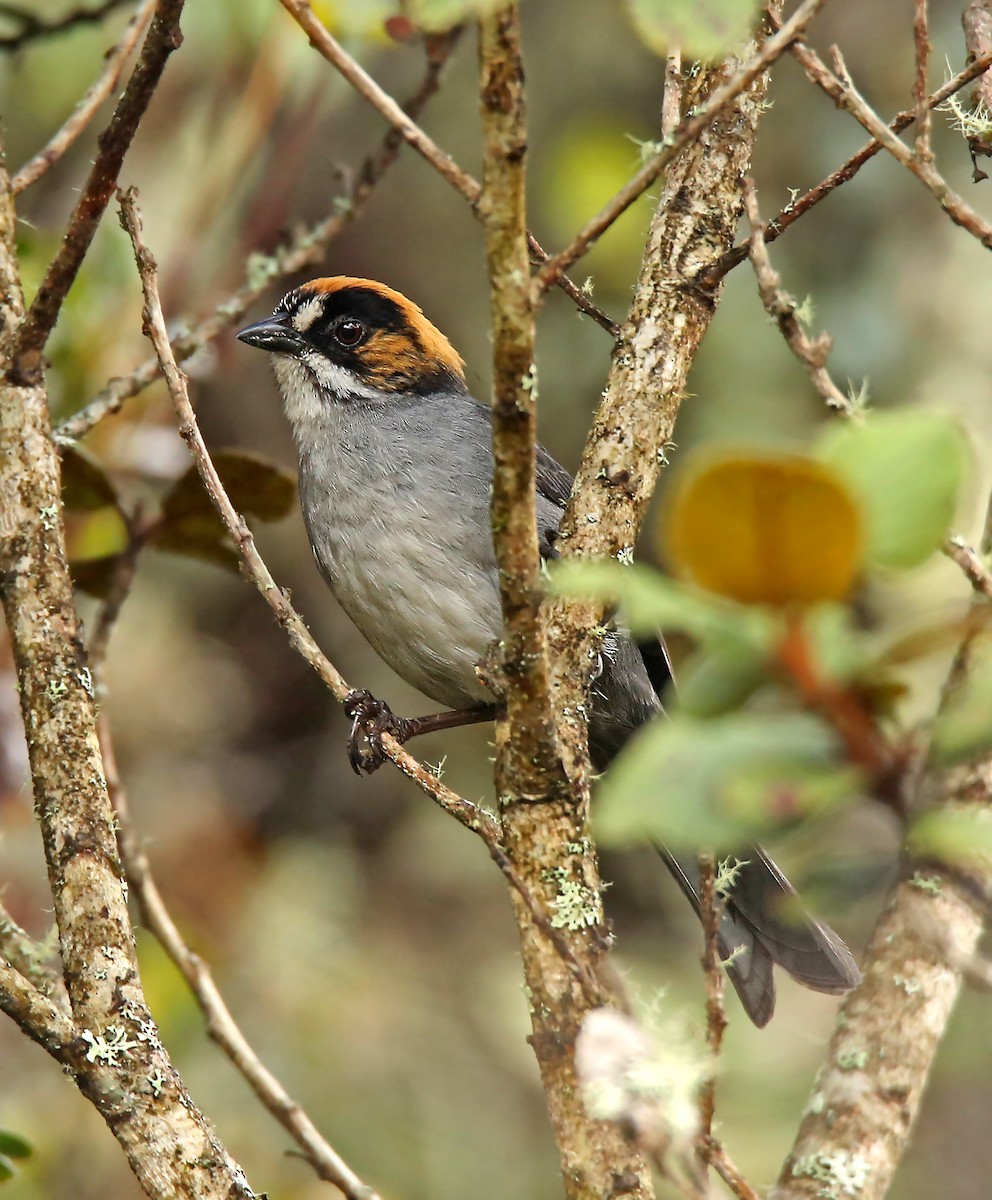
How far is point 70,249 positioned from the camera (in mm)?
2381

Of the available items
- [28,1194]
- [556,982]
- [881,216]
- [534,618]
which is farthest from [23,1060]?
[881,216]

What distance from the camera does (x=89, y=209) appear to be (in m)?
2.39

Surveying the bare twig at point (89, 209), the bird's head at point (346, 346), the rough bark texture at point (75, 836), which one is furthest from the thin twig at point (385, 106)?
the bird's head at point (346, 346)

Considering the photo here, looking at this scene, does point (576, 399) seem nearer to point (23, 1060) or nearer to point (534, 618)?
point (23, 1060)

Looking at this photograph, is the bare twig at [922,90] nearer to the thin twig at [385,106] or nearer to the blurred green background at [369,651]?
the thin twig at [385,106]

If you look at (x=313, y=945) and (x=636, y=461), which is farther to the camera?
(x=313, y=945)

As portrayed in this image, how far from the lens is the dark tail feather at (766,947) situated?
3184mm

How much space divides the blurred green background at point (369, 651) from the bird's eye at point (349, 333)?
434 millimetres

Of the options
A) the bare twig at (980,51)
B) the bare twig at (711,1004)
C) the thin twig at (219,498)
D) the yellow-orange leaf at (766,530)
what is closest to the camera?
the yellow-orange leaf at (766,530)

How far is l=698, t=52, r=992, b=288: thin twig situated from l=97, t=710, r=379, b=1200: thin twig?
4.62 ft

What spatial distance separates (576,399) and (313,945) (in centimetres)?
285

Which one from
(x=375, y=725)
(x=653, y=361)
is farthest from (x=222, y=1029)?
(x=653, y=361)

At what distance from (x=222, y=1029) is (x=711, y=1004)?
3.51ft

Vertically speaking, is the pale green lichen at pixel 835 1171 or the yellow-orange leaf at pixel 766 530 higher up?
the pale green lichen at pixel 835 1171
